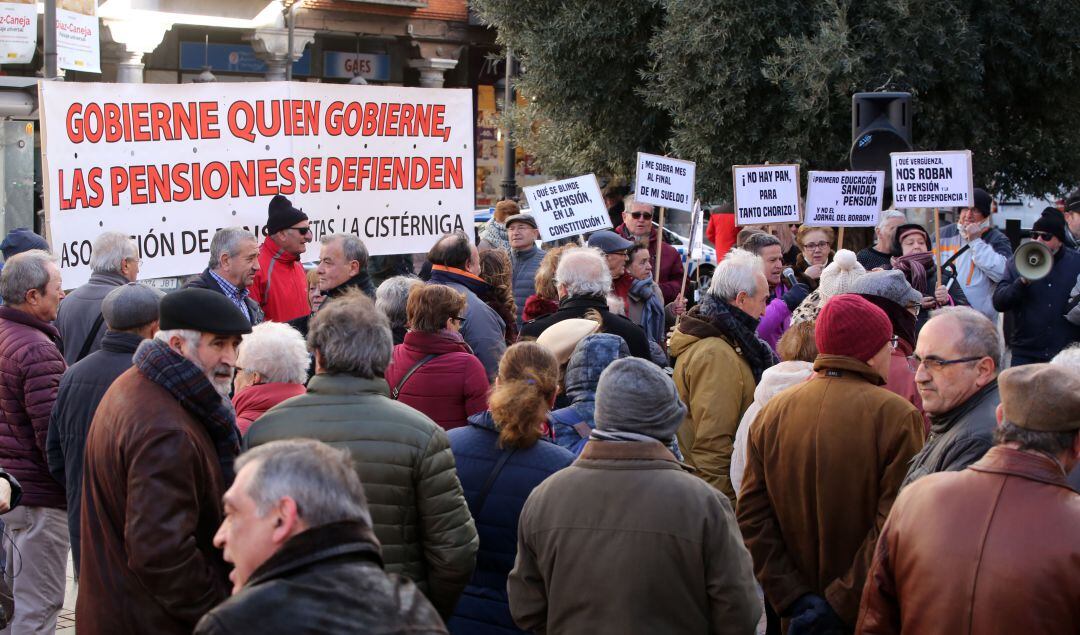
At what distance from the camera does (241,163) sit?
831cm

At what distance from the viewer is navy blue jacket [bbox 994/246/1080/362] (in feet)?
32.7

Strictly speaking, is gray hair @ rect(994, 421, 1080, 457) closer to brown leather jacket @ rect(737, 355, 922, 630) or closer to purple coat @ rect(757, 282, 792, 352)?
brown leather jacket @ rect(737, 355, 922, 630)

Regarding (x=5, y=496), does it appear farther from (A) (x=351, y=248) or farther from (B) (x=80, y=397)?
(A) (x=351, y=248)

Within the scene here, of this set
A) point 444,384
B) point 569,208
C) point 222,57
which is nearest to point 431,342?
point 444,384

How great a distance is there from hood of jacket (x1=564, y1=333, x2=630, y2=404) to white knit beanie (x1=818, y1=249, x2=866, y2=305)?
6.49ft

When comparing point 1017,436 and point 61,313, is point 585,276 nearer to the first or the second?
point 61,313

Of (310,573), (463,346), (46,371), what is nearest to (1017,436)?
(310,573)

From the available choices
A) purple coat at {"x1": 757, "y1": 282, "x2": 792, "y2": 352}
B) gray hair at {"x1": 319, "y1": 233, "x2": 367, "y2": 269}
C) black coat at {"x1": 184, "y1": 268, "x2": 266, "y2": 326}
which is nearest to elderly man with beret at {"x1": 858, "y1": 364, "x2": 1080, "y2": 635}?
purple coat at {"x1": 757, "y1": 282, "x2": 792, "y2": 352}

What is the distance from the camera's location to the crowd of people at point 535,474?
319 cm

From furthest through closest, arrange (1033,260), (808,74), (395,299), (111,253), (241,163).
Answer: (808,74)
(1033,260)
(241,163)
(111,253)
(395,299)

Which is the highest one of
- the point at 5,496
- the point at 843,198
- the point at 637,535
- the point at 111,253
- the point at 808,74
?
the point at 808,74

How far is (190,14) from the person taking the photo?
69.3 ft

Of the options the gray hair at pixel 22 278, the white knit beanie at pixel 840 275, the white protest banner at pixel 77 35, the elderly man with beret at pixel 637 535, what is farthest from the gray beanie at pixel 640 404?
the white protest banner at pixel 77 35

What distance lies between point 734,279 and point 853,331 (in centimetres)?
151
